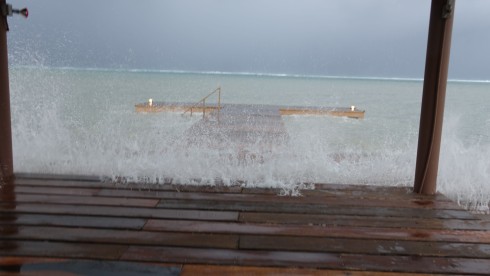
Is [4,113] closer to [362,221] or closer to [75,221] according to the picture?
[75,221]

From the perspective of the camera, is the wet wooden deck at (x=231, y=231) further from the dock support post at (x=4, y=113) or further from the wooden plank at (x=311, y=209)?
the dock support post at (x=4, y=113)

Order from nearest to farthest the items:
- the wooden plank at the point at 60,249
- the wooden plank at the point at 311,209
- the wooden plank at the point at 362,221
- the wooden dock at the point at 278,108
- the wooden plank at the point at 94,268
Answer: the wooden plank at the point at 94,268 → the wooden plank at the point at 60,249 → the wooden plank at the point at 362,221 → the wooden plank at the point at 311,209 → the wooden dock at the point at 278,108

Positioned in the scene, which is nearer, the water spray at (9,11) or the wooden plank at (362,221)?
the wooden plank at (362,221)

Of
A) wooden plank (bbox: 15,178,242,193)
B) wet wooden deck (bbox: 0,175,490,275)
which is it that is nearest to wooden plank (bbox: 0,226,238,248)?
wet wooden deck (bbox: 0,175,490,275)

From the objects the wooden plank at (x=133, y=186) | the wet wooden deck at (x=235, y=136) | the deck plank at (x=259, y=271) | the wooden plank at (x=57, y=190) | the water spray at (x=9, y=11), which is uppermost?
the water spray at (x=9, y=11)

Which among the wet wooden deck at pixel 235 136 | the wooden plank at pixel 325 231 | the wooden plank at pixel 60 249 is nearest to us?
the wooden plank at pixel 60 249

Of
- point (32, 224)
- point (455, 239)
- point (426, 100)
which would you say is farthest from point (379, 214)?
point (32, 224)

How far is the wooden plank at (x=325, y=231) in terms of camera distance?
1.55m

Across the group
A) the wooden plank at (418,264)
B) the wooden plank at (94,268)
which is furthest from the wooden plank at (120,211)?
the wooden plank at (418,264)

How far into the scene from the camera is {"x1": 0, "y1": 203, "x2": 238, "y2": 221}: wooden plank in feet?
5.62

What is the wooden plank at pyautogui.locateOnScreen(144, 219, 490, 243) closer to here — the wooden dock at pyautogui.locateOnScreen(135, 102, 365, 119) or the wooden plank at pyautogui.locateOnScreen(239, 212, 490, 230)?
the wooden plank at pyautogui.locateOnScreen(239, 212, 490, 230)

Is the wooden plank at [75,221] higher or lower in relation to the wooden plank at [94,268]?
higher

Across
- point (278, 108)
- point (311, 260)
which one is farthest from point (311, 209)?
point (278, 108)

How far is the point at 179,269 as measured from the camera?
1.25m
